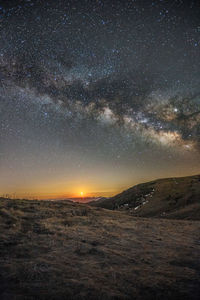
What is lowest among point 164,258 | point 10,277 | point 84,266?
point 164,258

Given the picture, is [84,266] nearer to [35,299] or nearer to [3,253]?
[35,299]

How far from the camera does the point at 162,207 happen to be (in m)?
38.7

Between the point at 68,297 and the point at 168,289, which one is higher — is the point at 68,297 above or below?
above

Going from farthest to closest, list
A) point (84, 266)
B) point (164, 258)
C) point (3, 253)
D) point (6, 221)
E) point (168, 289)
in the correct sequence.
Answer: point (6, 221)
point (164, 258)
point (3, 253)
point (84, 266)
point (168, 289)

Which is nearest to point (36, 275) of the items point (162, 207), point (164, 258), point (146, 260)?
point (146, 260)

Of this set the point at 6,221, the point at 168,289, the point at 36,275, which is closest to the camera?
the point at 168,289

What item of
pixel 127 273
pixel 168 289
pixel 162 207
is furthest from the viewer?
pixel 162 207

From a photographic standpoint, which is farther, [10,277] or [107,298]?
[10,277]

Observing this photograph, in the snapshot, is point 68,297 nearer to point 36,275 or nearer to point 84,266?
point 36,275

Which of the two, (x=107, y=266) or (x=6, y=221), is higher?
(x=6, y=221)

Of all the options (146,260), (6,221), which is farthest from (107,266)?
(6,221)

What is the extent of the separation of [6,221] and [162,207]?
35.3 meters

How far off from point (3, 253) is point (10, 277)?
87.0 inches

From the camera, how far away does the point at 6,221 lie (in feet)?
36.6
